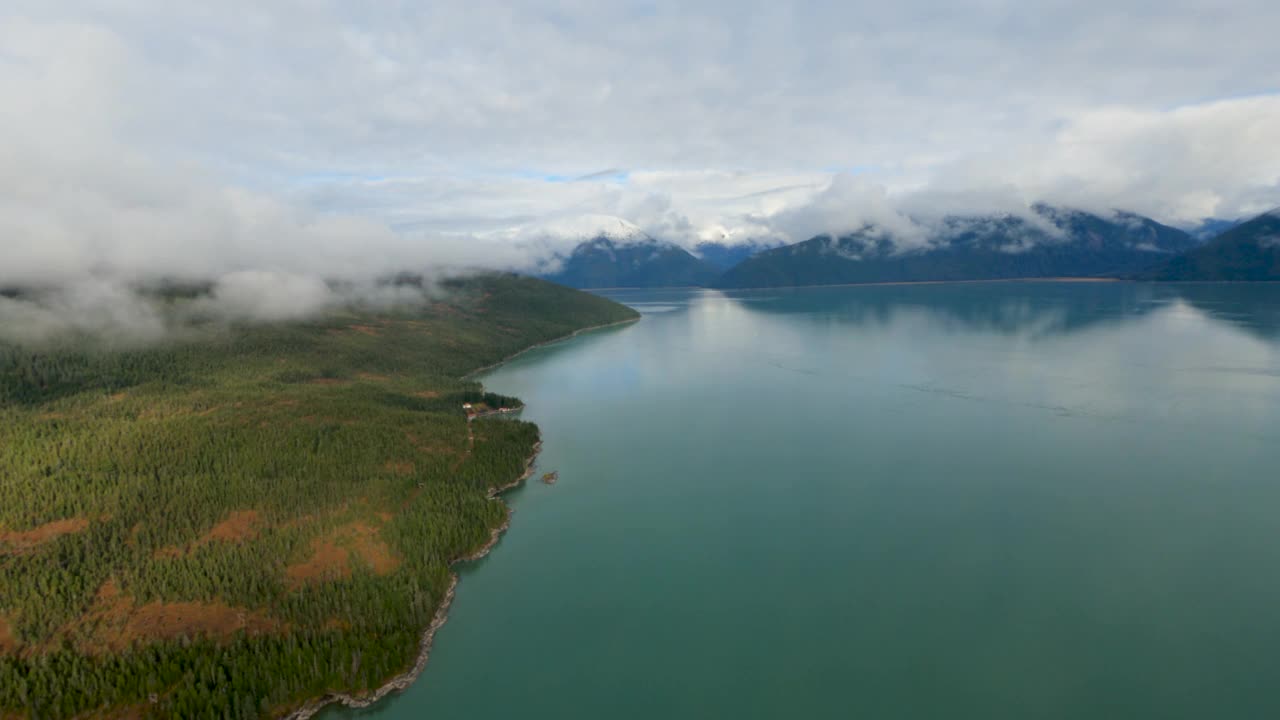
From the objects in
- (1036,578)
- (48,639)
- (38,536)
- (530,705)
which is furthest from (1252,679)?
(38,536)

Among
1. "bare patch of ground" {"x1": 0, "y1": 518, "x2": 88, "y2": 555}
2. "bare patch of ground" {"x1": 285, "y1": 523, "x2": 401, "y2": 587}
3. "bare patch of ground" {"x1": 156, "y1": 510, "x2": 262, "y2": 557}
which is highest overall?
"bare patch of ground" {"x1": 0, "y1": 518, "x2": 88, "y2": 555}

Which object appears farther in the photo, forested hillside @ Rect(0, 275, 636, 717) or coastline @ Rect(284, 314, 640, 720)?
forested hillside @ Rect(0, 275, 636, 717)

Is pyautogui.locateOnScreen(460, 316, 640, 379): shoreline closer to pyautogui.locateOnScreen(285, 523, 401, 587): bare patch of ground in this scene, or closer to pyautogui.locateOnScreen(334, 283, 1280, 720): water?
pyautogui.locateOnScreen(334, 283, 1280, 720): water

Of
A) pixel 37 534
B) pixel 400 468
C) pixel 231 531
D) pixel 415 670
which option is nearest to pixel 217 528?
pixel 231 531

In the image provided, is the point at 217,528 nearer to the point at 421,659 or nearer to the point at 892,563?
the point at 421,659

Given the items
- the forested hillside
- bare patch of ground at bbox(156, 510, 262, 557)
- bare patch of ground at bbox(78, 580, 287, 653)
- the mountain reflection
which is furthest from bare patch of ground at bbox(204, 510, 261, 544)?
the mountain reflection

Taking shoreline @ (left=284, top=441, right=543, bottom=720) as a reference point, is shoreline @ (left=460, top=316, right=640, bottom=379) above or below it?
above

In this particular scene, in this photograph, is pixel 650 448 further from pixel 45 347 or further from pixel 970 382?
pixel 45 347
